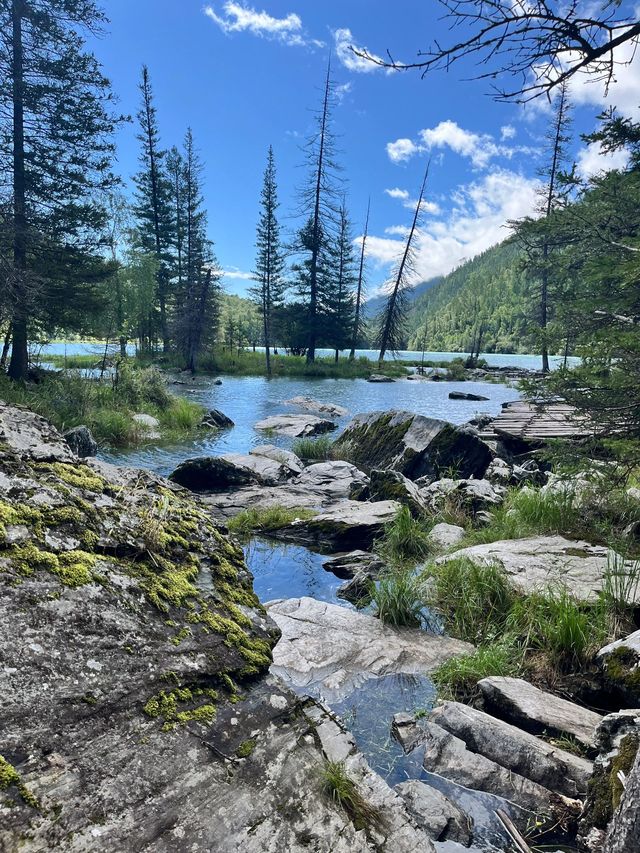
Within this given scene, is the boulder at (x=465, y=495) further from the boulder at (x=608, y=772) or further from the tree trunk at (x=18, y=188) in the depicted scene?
the tree trunk at (x=18, y=188)

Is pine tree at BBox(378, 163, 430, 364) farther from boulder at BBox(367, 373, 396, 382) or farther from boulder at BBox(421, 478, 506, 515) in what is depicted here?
boulder at BBox(421, 478, 506, 515)

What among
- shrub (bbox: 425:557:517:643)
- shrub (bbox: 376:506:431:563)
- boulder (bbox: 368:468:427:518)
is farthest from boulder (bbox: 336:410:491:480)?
shrub (bbox: 425:557:517:643)

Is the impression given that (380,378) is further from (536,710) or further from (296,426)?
(536,710)

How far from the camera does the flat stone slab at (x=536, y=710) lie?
3068mm

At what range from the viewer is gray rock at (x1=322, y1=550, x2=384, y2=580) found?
20.6ft

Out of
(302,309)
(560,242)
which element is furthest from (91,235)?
(302,309)

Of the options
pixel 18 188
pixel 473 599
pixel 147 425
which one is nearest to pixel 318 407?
pixel 147 425

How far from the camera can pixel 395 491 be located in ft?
28.6

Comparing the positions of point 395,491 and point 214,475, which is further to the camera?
point 214,475

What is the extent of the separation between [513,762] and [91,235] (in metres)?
20.2

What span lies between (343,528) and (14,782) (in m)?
6.07

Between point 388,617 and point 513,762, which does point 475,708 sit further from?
point 388,617

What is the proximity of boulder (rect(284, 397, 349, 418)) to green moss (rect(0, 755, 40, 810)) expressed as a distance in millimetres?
21652

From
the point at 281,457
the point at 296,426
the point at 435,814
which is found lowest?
the point at 435,814
